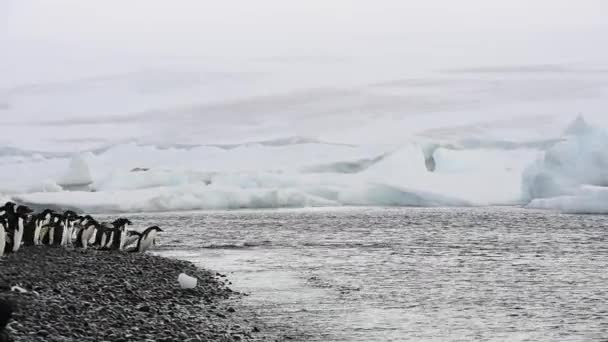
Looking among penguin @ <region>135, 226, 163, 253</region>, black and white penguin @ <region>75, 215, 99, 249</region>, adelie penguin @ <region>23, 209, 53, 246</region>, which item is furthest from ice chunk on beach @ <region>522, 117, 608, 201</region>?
adelie penguin @ <region>23, 209, 53, 246</region>

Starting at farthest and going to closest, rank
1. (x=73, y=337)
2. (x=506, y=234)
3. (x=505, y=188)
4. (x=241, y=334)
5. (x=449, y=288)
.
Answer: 1. (x=505, y=188)
2. (x=506, y=234)
3. (x=449, y=288)
4. (x=241, y=334)
5. (x=73, y=337)

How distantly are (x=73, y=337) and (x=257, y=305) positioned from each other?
6.24 meters

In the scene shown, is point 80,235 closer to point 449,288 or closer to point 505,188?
point 449,288

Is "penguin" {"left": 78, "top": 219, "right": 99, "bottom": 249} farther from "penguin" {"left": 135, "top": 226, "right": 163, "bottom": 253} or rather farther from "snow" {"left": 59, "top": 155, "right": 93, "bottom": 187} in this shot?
"snow" {"left": 59, "top": 155, "right": 93, "bottom": 187}

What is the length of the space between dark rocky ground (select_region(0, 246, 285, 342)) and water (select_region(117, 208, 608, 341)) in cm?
89

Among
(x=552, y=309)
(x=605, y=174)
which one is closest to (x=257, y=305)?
(x=552, y=309)

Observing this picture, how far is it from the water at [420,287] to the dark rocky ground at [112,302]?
888 mm

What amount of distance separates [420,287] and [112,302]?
837cm

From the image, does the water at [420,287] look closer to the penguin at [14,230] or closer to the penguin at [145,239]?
the penguin at [145,239]

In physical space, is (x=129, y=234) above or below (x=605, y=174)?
below

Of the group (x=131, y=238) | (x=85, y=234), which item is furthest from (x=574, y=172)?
(x=85, y=234)

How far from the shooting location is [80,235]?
70.4 feet

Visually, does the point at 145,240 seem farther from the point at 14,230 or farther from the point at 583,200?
the point at 583,200

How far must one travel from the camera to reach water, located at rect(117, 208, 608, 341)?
12522mm
